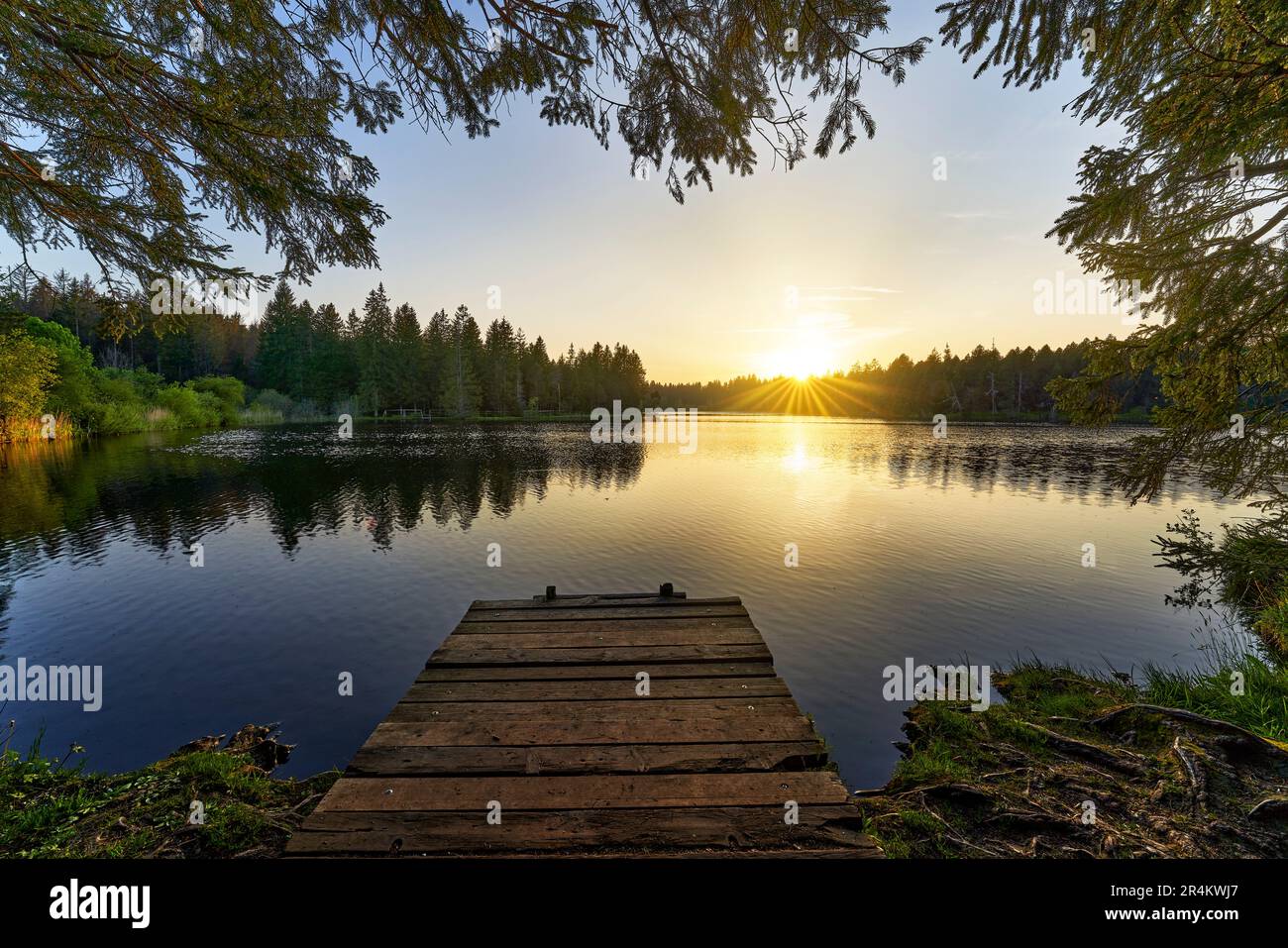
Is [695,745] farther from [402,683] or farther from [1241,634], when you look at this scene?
[1241,634]

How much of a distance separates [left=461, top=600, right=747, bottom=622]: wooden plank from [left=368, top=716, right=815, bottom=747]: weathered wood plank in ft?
9.33

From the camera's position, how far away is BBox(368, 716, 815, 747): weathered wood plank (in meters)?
4.12

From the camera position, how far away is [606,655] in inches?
234

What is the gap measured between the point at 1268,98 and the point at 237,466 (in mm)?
40203

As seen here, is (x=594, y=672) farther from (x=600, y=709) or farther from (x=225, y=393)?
(x=225, y=393)

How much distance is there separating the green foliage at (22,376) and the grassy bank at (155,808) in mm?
42240

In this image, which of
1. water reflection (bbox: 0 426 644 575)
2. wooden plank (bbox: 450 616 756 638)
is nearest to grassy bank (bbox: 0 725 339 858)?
wooden plank (bbox: 450 616 756 638)

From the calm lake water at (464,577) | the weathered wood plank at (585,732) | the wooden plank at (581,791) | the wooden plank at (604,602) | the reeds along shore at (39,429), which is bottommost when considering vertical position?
the calm lake water at (464,577)

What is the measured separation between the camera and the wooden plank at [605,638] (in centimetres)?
629

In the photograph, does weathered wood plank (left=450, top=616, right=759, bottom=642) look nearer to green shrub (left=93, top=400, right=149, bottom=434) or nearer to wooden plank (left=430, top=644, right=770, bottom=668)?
wooden plank (left=430, top=644, right=770, bottom=668)

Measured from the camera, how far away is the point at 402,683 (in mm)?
7887

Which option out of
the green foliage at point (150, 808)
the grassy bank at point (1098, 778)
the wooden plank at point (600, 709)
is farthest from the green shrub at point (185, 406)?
the grassy bank at point (1098, 778)

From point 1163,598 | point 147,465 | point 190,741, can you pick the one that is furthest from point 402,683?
point 147,465

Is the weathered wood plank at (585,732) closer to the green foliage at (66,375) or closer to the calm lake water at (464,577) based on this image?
the calm lake water at (464,577)
